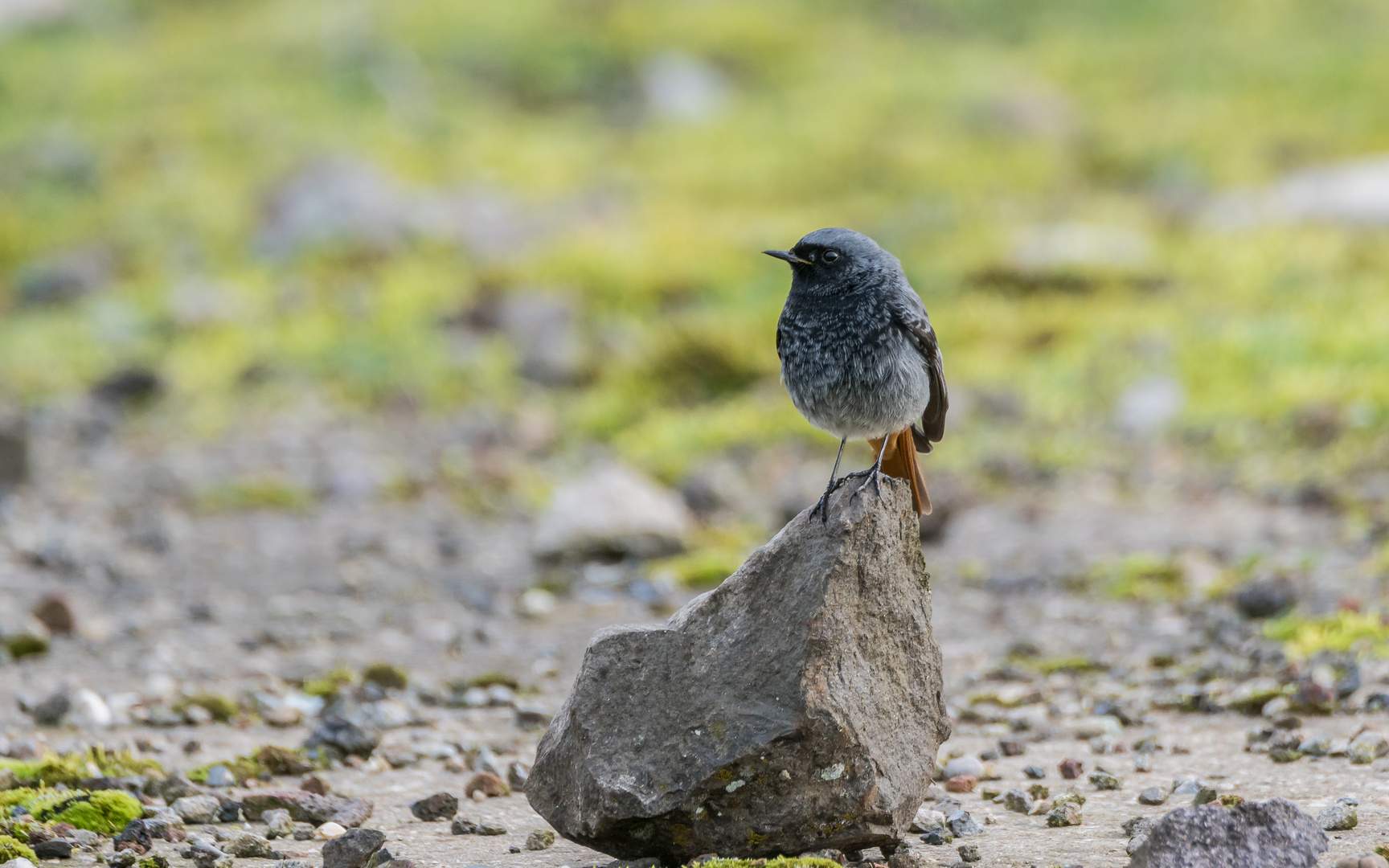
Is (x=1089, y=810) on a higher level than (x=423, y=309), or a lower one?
lower

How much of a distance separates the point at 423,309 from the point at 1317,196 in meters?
9.66

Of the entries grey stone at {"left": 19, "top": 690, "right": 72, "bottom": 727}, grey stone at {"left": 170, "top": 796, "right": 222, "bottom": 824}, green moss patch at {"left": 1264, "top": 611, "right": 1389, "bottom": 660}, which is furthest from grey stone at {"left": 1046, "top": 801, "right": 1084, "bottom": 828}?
grey stone at {"left": 19, "top": 690, "right": 72, "bottom": 727}

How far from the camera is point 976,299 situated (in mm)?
13070

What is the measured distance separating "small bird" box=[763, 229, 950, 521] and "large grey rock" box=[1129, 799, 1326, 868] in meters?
1.71

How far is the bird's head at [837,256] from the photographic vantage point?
198 inches

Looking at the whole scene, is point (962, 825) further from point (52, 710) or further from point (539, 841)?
point (52, 710)

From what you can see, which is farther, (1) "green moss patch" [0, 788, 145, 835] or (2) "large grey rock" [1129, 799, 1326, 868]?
(1) "green moss patch" [0, 788, 145, 835]

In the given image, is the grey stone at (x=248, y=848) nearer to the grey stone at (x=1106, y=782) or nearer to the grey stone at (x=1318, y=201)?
the grey stone at (x=1106, y=782)

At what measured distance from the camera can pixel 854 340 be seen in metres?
4.96

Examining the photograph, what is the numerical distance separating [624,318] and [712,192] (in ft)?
14.1

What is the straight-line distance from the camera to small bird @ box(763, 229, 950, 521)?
4.96 metres

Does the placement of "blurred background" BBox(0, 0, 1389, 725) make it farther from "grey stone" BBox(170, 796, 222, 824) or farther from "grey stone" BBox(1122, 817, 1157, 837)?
"grey stone" BBox(1122, 817, 1157, 837)

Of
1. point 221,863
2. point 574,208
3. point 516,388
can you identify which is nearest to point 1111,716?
point 221,863

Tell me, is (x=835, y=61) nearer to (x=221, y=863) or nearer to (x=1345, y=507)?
(x=1345, y=507)
